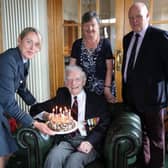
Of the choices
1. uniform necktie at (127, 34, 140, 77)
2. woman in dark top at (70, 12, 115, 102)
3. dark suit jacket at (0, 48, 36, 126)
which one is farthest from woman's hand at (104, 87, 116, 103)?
dark suit jacket at (0, 48, 36, 126)

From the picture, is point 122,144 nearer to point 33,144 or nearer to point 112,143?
point 112,143

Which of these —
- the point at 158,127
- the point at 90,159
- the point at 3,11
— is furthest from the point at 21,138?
the point at 3,11

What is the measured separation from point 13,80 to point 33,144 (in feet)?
1.71

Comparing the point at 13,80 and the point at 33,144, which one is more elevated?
the point at 13,80

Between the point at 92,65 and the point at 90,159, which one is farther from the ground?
the point at 92,65

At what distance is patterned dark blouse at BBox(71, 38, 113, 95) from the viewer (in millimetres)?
2385

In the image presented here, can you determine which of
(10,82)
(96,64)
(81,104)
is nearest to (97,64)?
(96,64)

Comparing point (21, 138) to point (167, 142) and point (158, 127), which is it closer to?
point (158, 127)

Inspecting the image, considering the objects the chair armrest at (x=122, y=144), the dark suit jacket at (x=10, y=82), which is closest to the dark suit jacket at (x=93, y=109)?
the chair armrest at (x=122, y=144)

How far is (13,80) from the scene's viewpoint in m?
1.87

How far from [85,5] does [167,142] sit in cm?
181

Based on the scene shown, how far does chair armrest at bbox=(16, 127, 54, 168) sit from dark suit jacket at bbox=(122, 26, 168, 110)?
2.69ft

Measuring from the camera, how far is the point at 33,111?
95.0 inches

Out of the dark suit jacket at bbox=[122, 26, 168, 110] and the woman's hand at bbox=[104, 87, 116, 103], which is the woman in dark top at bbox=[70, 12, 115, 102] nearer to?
the woman's hand at bbox=[104, 87, 116, 103]
